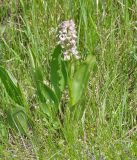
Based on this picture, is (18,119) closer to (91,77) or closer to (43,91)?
(43,91)

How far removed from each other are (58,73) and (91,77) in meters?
0.19

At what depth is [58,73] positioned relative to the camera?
1655 millimetres

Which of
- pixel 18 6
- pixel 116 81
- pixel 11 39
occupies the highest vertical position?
pixel 18 6

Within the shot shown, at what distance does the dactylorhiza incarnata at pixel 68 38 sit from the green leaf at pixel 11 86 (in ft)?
0.70

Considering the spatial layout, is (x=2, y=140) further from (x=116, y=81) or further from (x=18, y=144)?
(x=116, y=81)

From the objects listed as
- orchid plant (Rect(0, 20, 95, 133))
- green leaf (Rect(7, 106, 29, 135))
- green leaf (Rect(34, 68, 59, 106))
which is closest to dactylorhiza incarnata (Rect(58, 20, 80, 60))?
orchid plant (Rect(0, 20, 95, 133))

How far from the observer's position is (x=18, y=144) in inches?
61.3

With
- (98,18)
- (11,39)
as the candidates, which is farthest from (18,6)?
(98,18)

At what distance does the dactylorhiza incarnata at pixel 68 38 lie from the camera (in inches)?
62.4

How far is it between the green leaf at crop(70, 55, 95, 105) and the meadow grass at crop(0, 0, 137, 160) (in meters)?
0.03

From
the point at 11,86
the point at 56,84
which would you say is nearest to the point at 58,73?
the point at 56,84

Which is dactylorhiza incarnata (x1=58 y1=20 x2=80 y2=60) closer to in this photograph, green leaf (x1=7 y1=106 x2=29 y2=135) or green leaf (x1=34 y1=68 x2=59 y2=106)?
green leaf (x1=34 y1=68 x2=59 y2=106)

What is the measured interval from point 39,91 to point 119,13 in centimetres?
60

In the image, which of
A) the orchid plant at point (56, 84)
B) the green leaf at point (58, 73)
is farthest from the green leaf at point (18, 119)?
the green leaf at point (58, 73)
